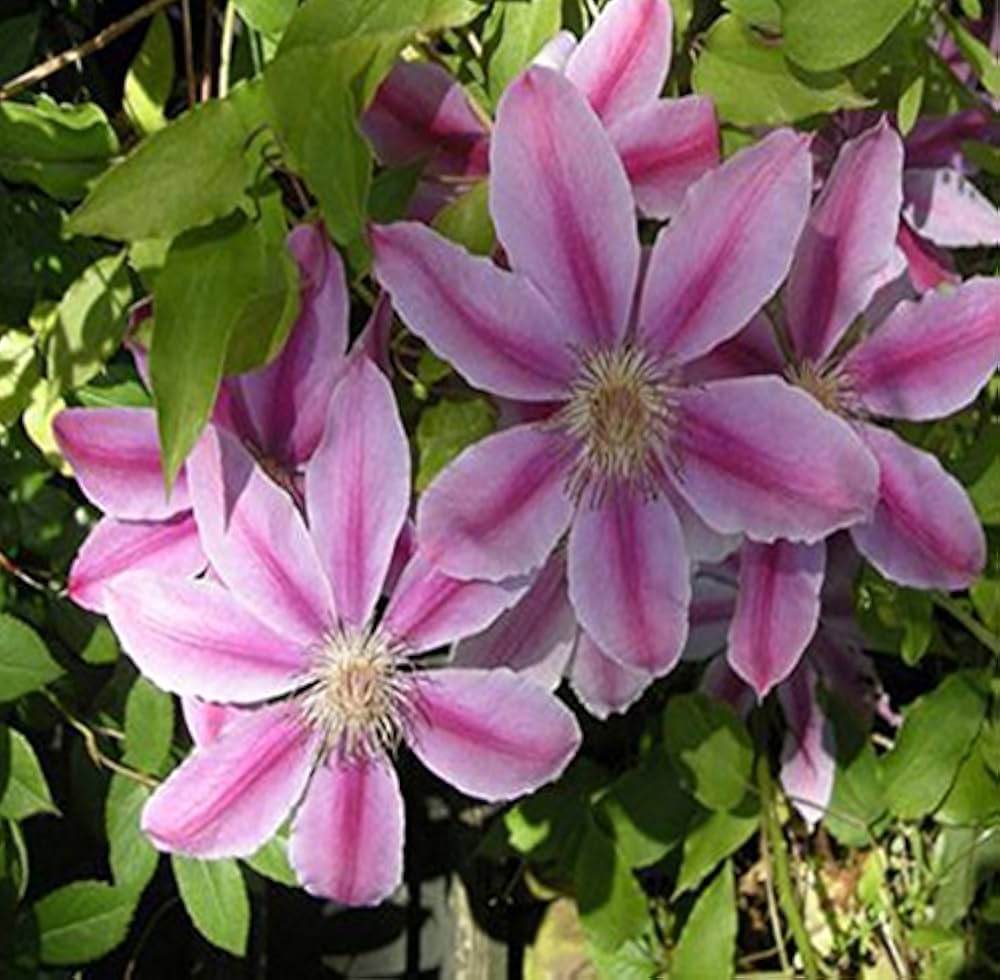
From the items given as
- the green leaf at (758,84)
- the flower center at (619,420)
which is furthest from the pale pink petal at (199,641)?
the green leaf at (758,84)

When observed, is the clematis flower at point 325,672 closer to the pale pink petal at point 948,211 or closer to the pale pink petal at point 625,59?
the pale pink petal at point 625,59

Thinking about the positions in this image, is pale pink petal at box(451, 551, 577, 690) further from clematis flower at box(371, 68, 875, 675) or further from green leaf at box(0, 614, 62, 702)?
green leaf at box(0, 614, 62, 702)

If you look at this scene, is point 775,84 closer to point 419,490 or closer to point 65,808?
point 419,490

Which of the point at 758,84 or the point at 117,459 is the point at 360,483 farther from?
the point at 758,84

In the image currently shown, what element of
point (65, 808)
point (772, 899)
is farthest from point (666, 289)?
point (65, 808)

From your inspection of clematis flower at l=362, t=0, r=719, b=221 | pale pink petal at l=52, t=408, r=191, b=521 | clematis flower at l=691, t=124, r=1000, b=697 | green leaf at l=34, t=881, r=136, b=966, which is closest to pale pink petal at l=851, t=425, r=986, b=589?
clematis flower at l=691, t=124, r=1000, b=697

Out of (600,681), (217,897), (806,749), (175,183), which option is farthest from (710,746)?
(175,183)
